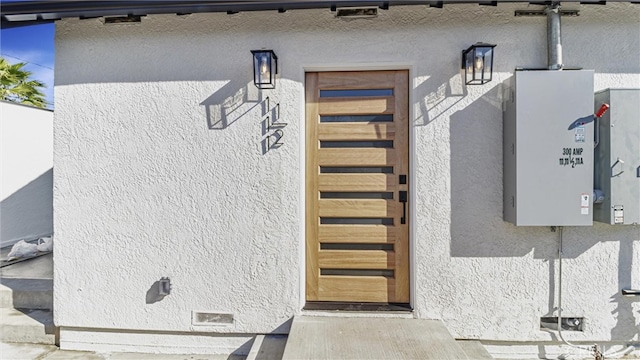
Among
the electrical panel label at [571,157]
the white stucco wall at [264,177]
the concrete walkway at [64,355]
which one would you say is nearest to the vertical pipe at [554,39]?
the white stucco wall at [264,177]

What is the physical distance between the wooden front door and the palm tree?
11891 mm

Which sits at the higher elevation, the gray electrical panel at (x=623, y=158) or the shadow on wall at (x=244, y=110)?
the shadow on wall at (x=244, y=110)

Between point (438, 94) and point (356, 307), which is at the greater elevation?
point (438, 94)

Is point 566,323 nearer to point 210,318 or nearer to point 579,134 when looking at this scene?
point 579,134

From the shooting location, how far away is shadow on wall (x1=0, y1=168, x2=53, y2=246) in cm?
693

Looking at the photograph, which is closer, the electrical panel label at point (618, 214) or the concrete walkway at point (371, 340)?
the concrete walkway at point (371, 340)

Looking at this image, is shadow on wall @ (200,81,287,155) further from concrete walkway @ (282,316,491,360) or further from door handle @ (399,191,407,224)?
concrete walkway @ (282,316,491,360)

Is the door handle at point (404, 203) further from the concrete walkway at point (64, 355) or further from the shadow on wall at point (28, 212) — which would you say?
the shadow on wall at point (28, 212)

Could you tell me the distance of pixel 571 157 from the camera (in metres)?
3.37

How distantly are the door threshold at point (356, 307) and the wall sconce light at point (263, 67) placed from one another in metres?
2.97

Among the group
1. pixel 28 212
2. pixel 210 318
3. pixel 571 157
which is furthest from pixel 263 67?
pixel 28 212

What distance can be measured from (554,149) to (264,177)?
3477mm

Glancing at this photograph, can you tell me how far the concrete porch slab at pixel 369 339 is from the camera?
3025 mm

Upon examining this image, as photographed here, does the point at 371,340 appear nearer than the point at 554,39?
Yes
